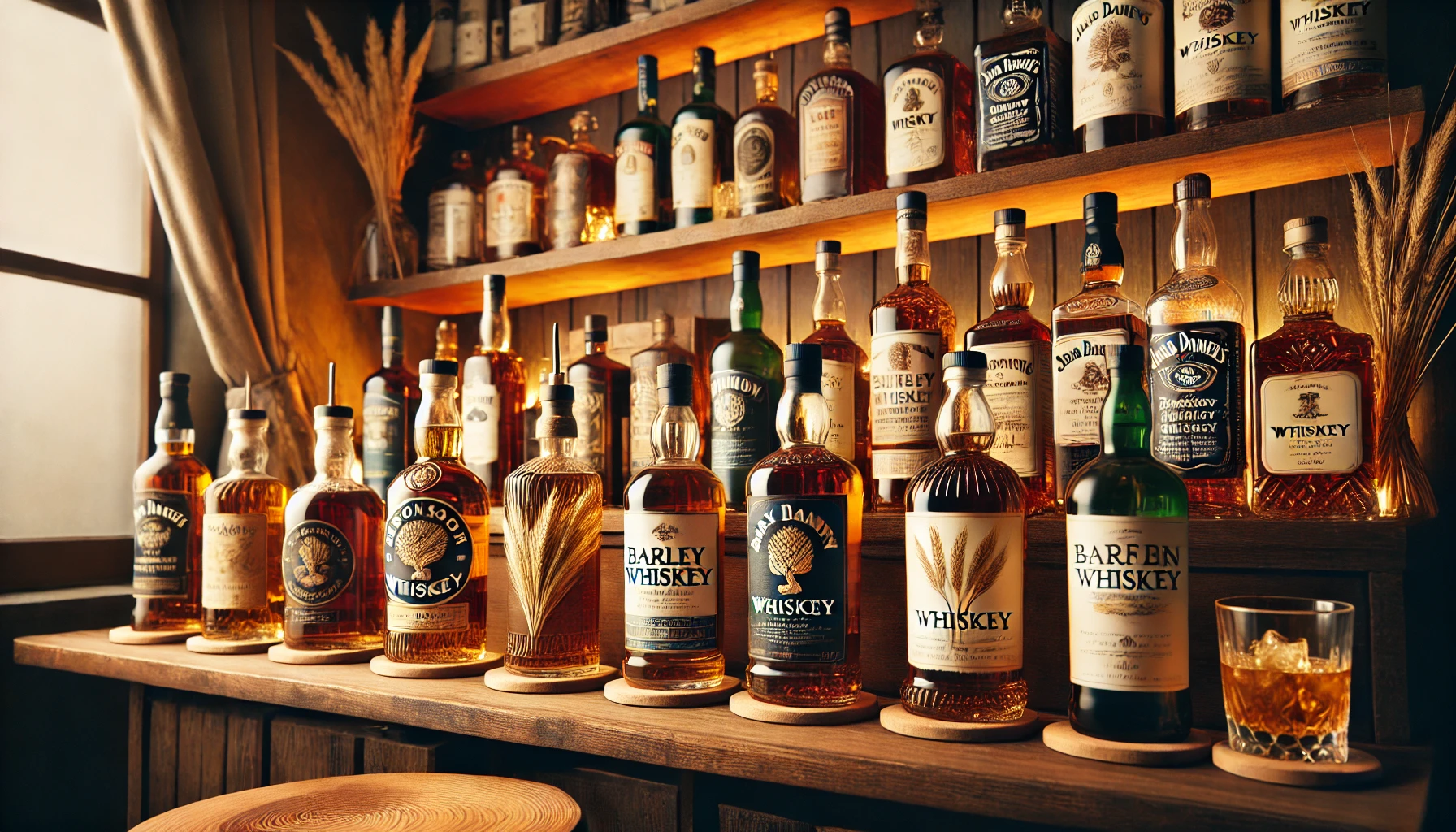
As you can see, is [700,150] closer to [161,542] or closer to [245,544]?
[245,544]

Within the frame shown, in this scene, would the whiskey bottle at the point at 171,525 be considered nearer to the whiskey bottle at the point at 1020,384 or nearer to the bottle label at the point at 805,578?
the bottle label at the point at 805,578

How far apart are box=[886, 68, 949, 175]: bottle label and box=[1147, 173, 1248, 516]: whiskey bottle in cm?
33

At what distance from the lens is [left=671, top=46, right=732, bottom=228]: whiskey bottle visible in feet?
5.12

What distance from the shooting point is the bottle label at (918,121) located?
52.4 inches

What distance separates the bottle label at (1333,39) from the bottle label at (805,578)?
69 cm

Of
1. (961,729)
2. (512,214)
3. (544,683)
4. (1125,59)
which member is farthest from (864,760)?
(512,214)

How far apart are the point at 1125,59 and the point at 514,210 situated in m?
1.05

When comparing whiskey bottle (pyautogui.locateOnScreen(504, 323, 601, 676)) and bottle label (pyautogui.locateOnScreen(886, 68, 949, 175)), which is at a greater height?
bottle label (pyautogui.locateOnScreen(886, 68, 949, 175))

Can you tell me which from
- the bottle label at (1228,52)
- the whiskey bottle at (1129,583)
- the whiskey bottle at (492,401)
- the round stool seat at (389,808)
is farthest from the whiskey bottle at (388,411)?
the bottle label at (1228,52)

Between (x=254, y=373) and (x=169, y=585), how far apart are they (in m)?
0.40

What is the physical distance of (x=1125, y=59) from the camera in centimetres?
118

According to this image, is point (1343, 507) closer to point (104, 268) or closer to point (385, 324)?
point (385, 324)

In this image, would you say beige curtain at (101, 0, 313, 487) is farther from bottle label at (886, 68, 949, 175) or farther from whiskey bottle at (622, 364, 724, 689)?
bottle label at (886, 68, 949, 175)

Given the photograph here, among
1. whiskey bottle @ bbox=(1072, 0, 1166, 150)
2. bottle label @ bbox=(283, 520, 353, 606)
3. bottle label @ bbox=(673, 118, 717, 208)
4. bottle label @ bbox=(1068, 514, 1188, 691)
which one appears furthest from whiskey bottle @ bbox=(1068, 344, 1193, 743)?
bottle label @ bbox=(283, 520, 353, 606)
